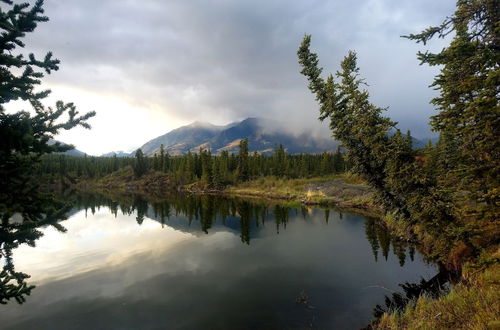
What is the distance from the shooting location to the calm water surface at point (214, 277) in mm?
15484

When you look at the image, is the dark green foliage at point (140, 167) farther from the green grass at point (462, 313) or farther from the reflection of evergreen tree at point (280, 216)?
the green grass at point (462, 313)

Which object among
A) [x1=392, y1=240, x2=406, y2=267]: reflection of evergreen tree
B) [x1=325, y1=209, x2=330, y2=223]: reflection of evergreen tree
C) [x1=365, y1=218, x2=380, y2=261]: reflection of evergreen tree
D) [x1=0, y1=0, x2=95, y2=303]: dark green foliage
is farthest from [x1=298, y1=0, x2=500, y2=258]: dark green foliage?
[x1=325, y1=209, x2=330, y2=223]: reflection of evergreen tree

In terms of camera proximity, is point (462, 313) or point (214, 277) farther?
point (214, 277)

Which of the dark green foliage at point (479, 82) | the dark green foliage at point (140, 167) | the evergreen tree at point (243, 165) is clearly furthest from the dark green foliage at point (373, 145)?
the dark green foliage at point (140, 167)

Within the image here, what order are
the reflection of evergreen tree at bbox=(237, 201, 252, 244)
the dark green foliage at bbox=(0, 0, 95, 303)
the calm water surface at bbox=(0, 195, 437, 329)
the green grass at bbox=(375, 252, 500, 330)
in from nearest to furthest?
the dark green foliage at bbox=(0, 0, 95, 303) → the green grass at bbox=(375, 252, 500, 330) → the calm water surface at bbox=(0, 195, 437, 329) → the reflection of evergreen tree at bbox=(237, 201, 252, 244)

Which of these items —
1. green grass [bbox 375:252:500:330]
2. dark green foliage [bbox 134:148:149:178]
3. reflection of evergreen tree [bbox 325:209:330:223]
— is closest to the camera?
green grass [bbox 375:252:500:330]

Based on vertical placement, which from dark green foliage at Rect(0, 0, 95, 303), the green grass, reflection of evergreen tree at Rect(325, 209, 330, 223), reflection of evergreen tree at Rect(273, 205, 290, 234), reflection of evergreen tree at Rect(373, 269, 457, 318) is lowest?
reflection of evergreen tree at Rect(325, 209, 330, 223)

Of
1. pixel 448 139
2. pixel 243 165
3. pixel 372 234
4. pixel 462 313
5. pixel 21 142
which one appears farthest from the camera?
pixel 243 165

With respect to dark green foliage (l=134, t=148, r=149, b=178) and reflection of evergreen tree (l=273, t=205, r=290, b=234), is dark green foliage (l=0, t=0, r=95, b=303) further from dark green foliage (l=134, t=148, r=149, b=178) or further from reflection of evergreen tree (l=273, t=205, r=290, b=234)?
dark green foliage (l=134, t=148, r=149, b=178)

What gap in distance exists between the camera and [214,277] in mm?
21391

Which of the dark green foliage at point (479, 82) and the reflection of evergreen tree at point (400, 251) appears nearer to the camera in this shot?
the dark green foliage at point (479, 82)

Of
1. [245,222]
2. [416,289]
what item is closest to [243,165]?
[245,222]

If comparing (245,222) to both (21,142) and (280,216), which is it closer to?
(280,216)

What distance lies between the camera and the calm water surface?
1548 cm
